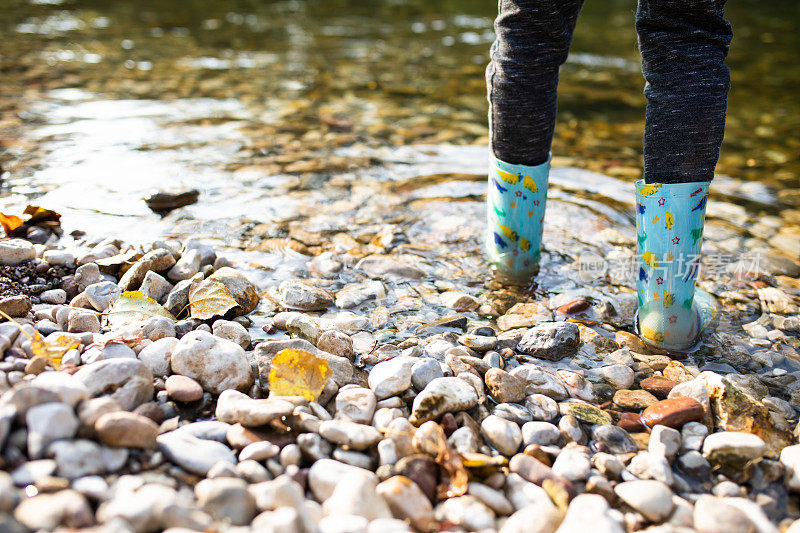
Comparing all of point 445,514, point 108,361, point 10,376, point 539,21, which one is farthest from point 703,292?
point 10,376

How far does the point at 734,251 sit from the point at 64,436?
2030 mm

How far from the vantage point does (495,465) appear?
1078 millimetres

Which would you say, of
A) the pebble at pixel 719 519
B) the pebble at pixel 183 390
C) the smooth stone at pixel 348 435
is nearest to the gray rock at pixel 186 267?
the pebble at pixel 183 390

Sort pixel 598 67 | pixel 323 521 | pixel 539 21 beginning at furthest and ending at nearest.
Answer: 1. pixel 598 67
2. pixel 539 21
3. pixel 323 521

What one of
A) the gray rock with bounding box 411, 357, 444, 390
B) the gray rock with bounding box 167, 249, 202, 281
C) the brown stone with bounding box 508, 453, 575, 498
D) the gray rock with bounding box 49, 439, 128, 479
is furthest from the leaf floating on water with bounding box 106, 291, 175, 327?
the brown stone with bounding box 508, 453, 575, 498

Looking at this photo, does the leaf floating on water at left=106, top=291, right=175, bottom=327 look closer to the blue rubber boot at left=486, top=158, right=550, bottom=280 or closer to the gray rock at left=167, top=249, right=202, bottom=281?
the gray rock at left=167, top=249, right=202, bottom=281

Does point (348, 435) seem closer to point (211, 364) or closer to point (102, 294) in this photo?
point (211, 364)

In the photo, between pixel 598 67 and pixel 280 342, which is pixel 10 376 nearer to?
pixel 280 342

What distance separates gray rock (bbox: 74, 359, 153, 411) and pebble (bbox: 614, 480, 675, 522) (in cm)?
88

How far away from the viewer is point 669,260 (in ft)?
4.74

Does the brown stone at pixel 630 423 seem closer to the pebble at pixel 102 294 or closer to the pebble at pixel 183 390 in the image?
the pebble at pixel 183 390

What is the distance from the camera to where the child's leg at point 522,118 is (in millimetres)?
1495

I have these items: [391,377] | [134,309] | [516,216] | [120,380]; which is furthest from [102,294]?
[516,216]

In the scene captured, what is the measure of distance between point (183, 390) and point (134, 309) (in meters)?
0.40
